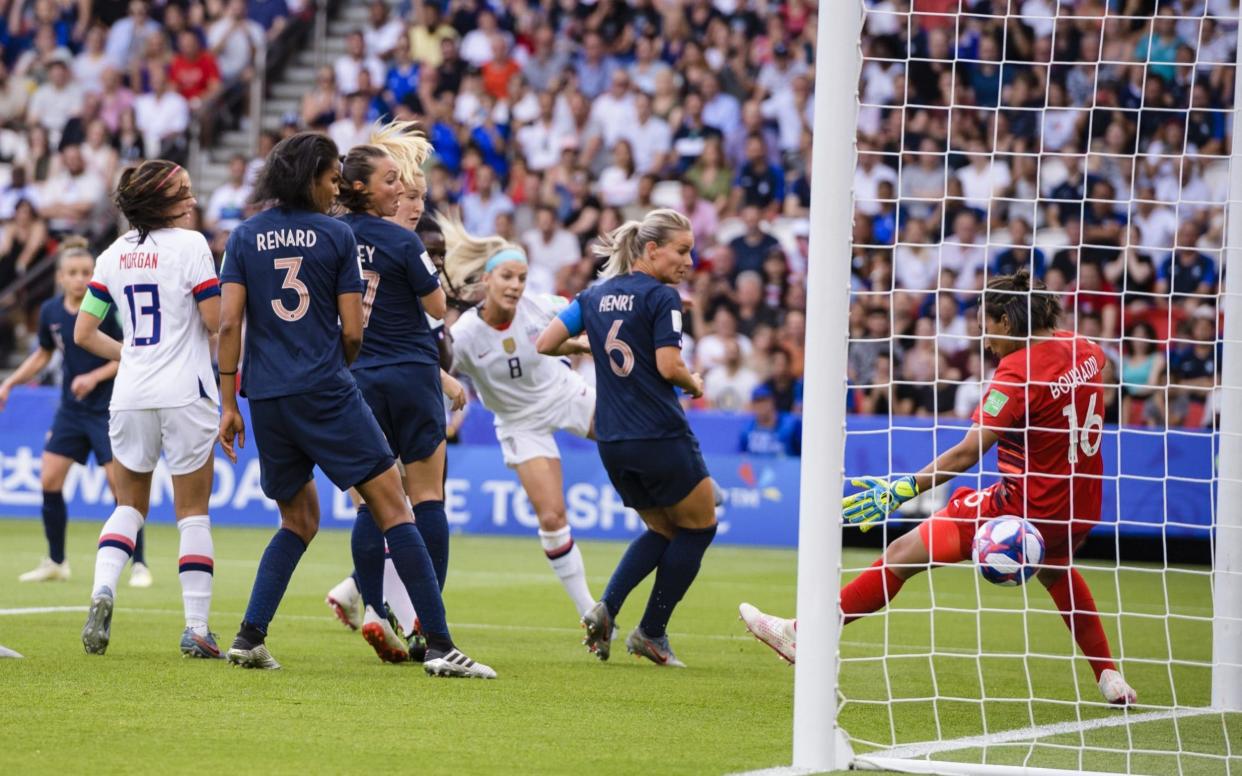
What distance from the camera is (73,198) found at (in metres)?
21.8

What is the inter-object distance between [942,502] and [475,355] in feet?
23.7

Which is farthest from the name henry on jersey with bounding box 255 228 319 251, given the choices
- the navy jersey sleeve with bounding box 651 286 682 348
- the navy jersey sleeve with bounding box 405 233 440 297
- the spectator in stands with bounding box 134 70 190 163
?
the spectator in stands with bounding box 134 70 190 163

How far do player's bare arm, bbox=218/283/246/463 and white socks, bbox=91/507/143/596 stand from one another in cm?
87

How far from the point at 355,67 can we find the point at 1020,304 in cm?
1724


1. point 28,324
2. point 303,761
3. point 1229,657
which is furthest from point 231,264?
point 28,324

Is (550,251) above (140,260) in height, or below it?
below

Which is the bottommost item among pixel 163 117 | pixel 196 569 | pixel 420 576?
pixel 196 569

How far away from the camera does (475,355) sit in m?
9.29

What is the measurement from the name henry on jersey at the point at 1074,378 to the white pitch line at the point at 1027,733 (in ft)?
4.28

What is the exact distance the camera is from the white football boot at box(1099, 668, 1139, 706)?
22.5ft

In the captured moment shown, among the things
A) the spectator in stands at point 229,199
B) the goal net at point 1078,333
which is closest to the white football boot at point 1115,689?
the goal net at point 1078,333

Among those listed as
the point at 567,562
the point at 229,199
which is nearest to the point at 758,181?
the point at 229,199

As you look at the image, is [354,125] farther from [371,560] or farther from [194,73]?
[371,560]

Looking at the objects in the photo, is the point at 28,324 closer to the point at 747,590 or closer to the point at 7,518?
the point at 7,518
